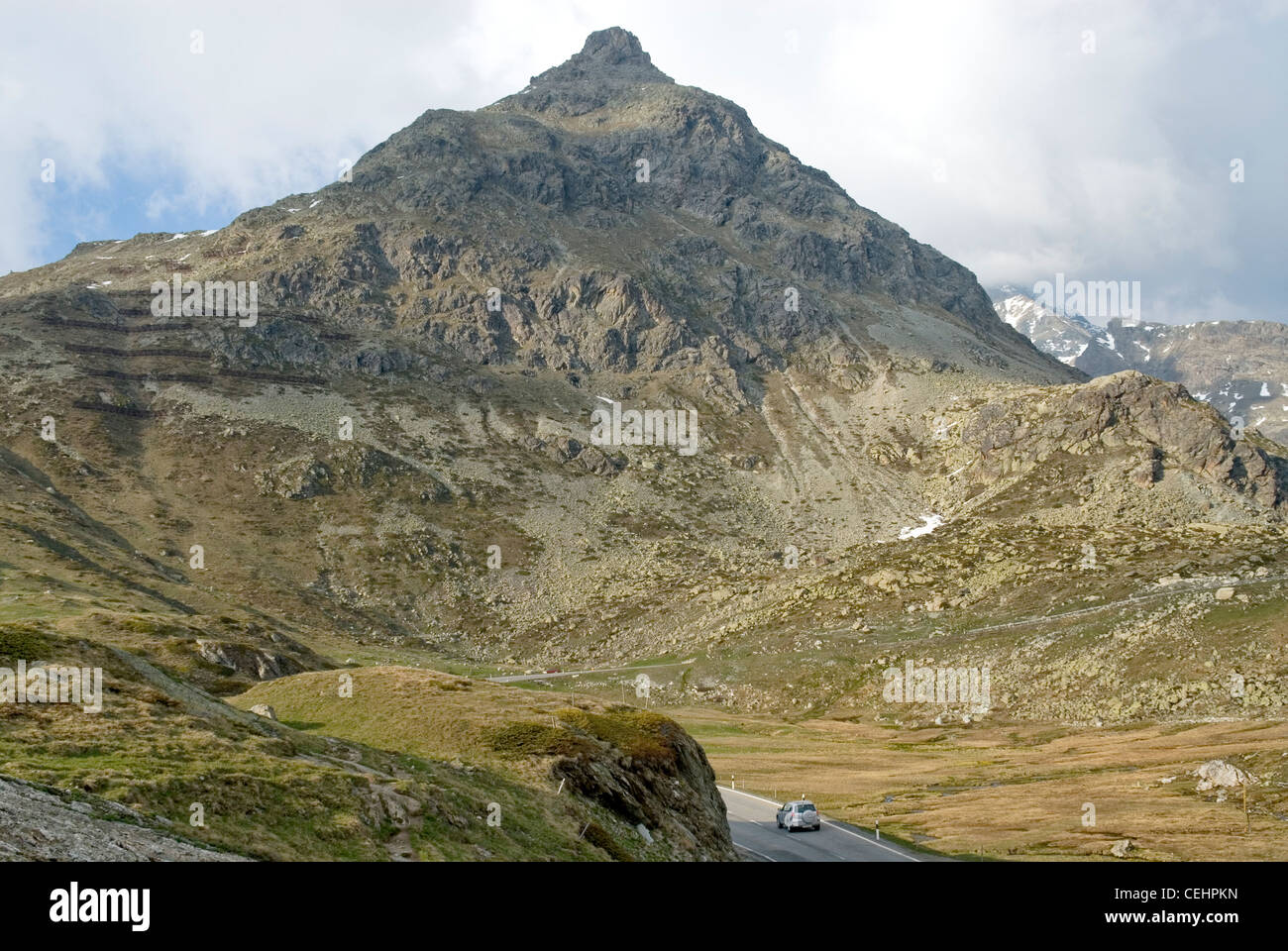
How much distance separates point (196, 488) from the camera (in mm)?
181250

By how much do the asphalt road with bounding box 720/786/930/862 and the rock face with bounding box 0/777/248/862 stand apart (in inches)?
1213

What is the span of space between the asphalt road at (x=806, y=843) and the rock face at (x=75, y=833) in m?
30.8

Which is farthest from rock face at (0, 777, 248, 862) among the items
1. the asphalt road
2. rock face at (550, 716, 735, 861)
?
the asphalt road

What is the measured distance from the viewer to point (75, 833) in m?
16.0

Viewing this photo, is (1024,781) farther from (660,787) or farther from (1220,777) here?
(660,787)

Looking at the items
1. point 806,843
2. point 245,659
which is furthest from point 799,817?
point 245,659

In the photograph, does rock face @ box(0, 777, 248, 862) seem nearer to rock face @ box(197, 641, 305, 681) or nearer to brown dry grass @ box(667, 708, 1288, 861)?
rock face @ box(197, 641, 305, 681)

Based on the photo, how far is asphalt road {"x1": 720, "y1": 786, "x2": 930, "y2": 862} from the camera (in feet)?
144

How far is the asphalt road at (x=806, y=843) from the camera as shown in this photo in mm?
43844

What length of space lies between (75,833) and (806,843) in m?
39.5

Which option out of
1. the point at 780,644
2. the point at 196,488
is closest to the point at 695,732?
the point at 780,644

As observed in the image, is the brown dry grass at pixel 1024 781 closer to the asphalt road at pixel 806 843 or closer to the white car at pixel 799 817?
the asphalt road at pixel 806 843
